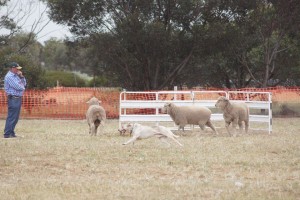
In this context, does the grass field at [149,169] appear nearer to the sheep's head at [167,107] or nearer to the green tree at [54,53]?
the sheep's head at [167,107]

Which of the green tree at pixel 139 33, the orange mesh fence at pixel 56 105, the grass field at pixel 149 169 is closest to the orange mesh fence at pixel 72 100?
the orange mesh fence at pixel 56 105

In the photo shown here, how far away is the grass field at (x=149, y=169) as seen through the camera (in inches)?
311

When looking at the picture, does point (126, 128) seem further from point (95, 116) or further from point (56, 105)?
point (56, 105)

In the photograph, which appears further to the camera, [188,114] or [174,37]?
[174,37]

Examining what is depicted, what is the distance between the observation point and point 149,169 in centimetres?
988

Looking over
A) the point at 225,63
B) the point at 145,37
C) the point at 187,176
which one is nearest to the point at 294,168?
the point at 187,176

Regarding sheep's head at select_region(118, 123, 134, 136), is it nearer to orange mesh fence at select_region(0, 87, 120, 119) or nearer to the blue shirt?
the blue shirt

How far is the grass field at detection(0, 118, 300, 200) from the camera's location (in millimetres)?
7902

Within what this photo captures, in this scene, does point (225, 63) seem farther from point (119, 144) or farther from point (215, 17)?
point (119, 144)

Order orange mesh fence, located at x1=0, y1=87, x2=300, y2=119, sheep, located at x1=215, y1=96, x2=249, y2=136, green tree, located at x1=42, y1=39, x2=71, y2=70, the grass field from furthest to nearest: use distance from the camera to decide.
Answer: green tree, located at x1=42, y1=39, x2=71, y2=70, orange mesh fence, located at x1=0, y1=87, x2=300, y2=119, sheep, located at x1=215, y1=96, x2=249, y2=136, the grass field

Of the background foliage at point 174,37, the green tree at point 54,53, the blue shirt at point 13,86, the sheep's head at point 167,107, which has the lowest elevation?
the sheep's head at point 167,107

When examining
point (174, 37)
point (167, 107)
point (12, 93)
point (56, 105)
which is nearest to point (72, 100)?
point (56, 105)

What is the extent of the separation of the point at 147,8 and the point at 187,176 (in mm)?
19316

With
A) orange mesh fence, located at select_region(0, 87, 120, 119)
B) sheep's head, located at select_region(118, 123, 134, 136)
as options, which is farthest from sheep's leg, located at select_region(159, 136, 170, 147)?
orange mesh fence, located at select_region(0, 87, 120, 119)
